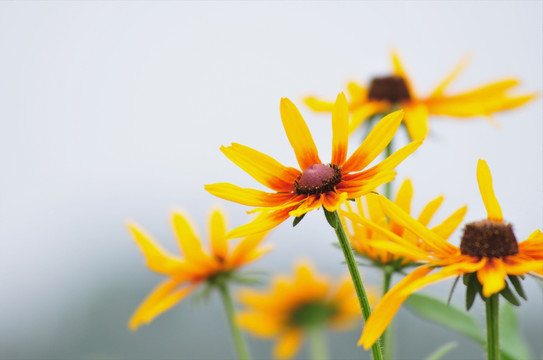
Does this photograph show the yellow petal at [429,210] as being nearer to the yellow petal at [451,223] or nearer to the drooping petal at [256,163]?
the yellow petal at [451,223]

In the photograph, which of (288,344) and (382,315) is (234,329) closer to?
(382,315)

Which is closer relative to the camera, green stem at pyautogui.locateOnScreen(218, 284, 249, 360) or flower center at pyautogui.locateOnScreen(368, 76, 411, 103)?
green stem at pyautogui.locateOnScreen(218, 284, 249, 360)

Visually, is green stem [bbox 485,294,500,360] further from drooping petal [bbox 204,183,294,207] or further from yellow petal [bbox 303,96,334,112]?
yellow petal [bbox 303,96,334,112]

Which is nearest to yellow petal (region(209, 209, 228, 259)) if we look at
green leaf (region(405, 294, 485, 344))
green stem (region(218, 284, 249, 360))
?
green stem (region(218, 284, 249, 360))

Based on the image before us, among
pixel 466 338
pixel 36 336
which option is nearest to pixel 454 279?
pixel 466 338

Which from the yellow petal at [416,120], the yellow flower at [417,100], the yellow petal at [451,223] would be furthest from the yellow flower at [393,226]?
the yellow flower at [417,100]
